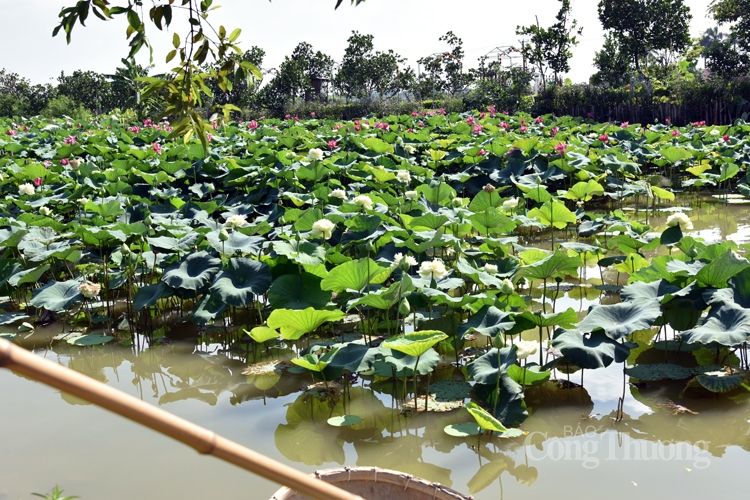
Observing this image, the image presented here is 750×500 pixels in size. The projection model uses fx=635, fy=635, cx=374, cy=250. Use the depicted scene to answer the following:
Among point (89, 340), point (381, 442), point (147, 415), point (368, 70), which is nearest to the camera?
point (147, 415)

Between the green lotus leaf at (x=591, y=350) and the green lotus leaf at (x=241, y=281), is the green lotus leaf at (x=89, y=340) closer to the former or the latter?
the green lotus leaf at (x=241, y=281)

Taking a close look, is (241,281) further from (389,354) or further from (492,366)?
(492,366)

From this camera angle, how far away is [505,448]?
221 cm

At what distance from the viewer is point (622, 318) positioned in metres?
2.55

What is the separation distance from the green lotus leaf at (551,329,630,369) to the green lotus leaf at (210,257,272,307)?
1480 millimetres

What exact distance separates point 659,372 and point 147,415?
2.59 m

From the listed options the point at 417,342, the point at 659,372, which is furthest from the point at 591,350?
the point at 417,342

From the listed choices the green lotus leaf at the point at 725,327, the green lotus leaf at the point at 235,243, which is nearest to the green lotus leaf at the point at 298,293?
the green lotus leaf at the point at 235,243

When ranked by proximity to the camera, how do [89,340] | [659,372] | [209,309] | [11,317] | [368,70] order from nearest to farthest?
[659,372], [209,309], [89,340], [11,317], [368,70]

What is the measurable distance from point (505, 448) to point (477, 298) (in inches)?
28.9

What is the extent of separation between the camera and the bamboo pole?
0.45 m

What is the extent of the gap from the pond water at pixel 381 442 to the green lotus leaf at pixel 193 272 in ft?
1.72

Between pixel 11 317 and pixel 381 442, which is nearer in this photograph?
pixel 381 442

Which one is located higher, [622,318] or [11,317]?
[622,318]
